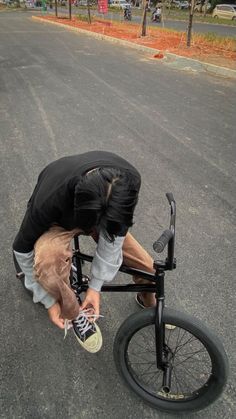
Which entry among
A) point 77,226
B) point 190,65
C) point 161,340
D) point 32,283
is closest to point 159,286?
point 161,340

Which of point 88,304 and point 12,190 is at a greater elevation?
point 88,304

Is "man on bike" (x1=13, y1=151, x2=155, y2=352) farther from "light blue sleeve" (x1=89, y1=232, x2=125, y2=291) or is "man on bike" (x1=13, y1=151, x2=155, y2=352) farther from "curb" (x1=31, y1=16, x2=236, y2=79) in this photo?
"curb" (x1=31, y1=16, x2=236, y2=79)

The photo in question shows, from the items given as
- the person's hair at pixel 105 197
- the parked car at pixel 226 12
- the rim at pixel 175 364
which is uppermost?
the person's hair at pixel 105 197

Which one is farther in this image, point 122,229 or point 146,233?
point 146,233

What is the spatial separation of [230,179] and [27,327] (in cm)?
316

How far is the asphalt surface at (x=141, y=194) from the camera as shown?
2.22 m

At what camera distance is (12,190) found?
4332mm

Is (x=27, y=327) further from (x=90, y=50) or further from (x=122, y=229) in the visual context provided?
(x=90, y=50)

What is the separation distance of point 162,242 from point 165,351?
788 millimetres

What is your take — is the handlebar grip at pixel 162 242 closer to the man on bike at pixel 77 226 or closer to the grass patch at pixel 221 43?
the man on bike at pixel 77 226

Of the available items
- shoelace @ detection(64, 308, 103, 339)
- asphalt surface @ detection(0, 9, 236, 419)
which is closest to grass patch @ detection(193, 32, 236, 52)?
asphalt surface @ detection(0, 9, 236, 419)

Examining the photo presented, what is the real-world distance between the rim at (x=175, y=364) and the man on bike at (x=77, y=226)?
367 mm

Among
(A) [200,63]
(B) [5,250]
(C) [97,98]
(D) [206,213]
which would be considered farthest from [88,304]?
(A) [200,63]

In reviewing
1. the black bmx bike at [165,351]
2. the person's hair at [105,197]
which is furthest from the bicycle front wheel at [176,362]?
the person's hair at [105,197]
